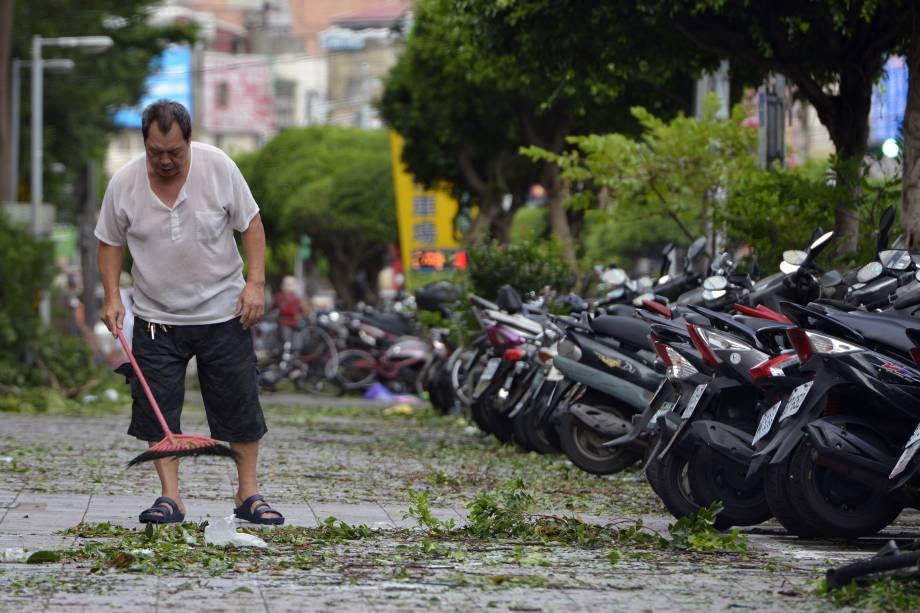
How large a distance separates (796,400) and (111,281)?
2947 mm

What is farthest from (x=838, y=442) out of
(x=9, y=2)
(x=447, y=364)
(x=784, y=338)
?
(x=9, y=2)

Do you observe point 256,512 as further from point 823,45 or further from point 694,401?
point 823,45

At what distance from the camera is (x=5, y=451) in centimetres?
1274

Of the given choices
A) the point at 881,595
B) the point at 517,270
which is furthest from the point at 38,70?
the point at 881,595

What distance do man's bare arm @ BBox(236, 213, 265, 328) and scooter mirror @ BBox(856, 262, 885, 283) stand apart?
2889 millimetres

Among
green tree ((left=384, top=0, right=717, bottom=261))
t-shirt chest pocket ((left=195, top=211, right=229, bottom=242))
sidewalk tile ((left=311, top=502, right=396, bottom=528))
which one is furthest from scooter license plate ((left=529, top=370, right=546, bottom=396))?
t-shirt chest pocket ((left=195, top=211, right=229, bottom=242))

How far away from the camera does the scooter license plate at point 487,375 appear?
14.5 m

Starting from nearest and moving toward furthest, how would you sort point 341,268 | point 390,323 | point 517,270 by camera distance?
1. point 517,270
2. point 390,323
3. point 341,268

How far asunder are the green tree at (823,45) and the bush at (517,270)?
4.87 meters

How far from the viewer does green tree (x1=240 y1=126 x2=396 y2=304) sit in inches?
2584

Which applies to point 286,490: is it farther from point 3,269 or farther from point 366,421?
point 3,269

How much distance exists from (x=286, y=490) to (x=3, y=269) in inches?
494

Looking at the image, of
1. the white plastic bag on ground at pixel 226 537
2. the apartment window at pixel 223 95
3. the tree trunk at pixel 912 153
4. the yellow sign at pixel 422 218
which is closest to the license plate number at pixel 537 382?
the tree trunk at pixel 912 153

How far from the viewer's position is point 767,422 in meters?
7.98
